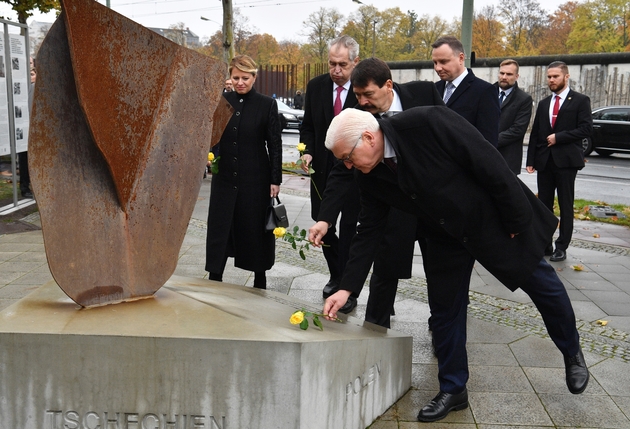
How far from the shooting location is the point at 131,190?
373cm

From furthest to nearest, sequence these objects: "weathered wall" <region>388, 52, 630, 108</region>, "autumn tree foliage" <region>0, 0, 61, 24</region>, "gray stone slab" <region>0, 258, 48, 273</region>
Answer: "weathered wall" <region>388, 52, 630, 108</region>
"autumn tree foliage" <region>0, 0, 61, 24</region>
"gray stone slab" <region>0, 258, 48, 273</region>

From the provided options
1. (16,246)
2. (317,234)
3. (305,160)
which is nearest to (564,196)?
(305,160)

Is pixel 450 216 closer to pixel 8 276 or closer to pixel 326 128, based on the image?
Answer: pixel 326 128

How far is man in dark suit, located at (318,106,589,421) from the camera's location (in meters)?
3.43

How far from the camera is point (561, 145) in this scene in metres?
7.95

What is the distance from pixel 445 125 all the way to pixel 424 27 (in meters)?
58.0

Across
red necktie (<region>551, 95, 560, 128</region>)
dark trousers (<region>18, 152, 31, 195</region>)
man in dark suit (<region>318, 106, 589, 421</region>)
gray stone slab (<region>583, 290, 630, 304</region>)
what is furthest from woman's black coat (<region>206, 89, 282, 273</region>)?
dark trousers (<region>18, 152, 31, 195</region>)

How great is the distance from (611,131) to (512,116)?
14309 millimetres

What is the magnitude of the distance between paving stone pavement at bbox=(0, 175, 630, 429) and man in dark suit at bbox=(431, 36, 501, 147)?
148cm

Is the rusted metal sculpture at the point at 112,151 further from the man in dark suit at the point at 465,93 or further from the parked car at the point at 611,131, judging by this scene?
the parked car at the point at 611,131

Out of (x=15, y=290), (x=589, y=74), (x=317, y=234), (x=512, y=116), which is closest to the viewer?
(x=317, y=234)

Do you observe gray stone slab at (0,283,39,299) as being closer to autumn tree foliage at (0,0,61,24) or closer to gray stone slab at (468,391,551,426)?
gray stone slab at (468,391,551,426)

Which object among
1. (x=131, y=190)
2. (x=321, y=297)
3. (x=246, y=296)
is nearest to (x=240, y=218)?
(x=321, y=297)

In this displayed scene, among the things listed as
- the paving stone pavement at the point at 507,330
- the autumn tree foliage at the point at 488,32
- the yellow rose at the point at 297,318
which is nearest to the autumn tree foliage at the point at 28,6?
the paving stone pavement at the point at 507,330
